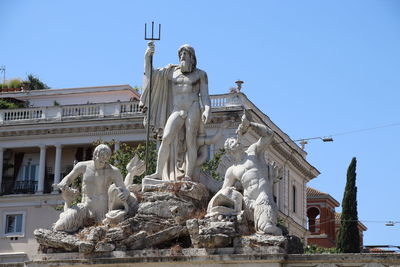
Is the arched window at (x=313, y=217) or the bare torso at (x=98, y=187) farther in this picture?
the arched window at (x=313, y=217)

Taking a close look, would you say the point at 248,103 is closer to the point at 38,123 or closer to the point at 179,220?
the point at 38,123

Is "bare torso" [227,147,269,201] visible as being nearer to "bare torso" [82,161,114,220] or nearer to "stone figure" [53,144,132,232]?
"stone figure" [53,144,132,232]

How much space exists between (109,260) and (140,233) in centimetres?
79

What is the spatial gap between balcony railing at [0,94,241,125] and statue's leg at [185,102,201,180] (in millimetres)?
41304

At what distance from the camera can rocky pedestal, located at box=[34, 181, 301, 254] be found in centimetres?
2452

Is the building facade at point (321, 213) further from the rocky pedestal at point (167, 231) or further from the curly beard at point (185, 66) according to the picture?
the rocky pedestal at point (167, 231)

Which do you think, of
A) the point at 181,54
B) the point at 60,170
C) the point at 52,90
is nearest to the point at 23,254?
the point at 60,170

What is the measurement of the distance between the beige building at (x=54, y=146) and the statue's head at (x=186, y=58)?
38.4 m

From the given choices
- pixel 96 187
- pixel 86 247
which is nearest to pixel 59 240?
pixel 86 247

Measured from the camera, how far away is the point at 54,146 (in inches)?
2857

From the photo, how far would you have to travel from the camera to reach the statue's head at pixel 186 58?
2703 cm

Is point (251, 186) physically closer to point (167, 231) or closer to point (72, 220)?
point (167, 231)

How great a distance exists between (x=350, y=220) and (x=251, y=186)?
1147 inches

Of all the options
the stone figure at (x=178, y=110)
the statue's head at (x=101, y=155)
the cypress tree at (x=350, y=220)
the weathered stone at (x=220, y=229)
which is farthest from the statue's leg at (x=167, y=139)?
the cypress tree at (x=350, y=220)
